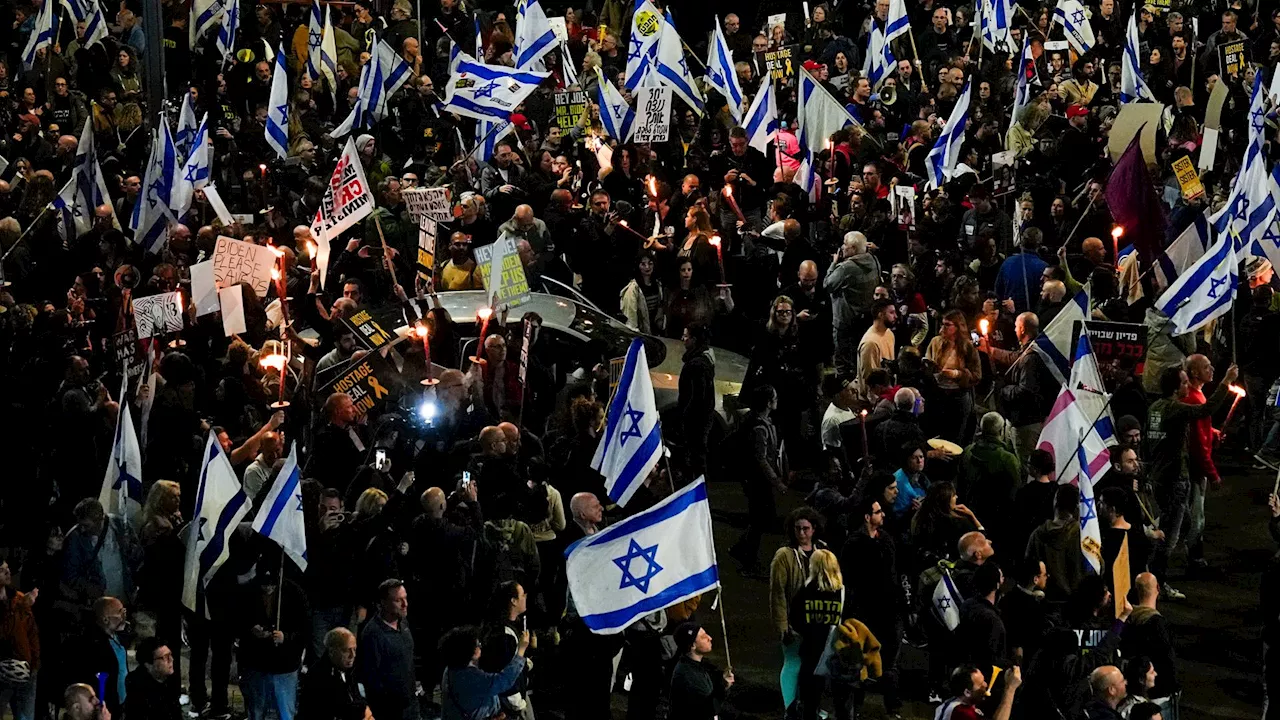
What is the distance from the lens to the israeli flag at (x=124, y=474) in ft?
50.2

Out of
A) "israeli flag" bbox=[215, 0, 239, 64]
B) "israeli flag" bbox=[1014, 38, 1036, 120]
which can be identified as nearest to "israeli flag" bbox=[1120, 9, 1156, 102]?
"israeli flag" bbox=[1014, 38, 1036, 120]

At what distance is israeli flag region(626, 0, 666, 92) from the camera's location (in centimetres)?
2602

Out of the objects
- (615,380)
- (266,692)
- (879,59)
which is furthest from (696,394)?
(879,59)

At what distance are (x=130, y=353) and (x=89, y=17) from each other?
42.4 feet

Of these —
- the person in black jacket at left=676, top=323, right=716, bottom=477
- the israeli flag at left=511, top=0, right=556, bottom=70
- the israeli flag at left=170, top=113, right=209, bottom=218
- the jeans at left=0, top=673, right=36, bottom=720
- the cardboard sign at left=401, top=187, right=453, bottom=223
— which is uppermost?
the israeli flag at left=511, top=0, right=556, bottom=70

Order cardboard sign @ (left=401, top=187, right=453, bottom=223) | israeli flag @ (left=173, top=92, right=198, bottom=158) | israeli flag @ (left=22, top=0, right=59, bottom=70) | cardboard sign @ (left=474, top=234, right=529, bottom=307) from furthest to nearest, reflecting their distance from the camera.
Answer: israeli flag @ (left=22, top=0, right=59, bottom=70), israeli flag @ (left=173, top=92, right=198, bottom=158), cardboard sign @ (left=401, top=187, right=453, bottom=223), cardboard sign @ (left=474, top=234, right=529, bottom=307)

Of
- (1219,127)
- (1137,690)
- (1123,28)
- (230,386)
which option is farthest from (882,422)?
(1123,28)

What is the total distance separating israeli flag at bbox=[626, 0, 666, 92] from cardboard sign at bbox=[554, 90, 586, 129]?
652 mm

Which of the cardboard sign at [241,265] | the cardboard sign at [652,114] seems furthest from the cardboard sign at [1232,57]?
the cardboard sign at [241,265]

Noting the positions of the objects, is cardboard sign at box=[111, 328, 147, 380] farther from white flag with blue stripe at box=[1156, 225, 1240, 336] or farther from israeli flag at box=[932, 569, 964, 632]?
white flag with blue stripe at box=[1156, 225, 1240, 336]

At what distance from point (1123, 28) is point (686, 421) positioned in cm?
1415

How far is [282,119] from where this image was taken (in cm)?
2520

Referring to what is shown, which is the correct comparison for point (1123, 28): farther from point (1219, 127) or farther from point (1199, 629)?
point (1199, 629)

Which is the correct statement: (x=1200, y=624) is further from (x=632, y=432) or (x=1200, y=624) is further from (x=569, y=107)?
(x=569, y=107)
